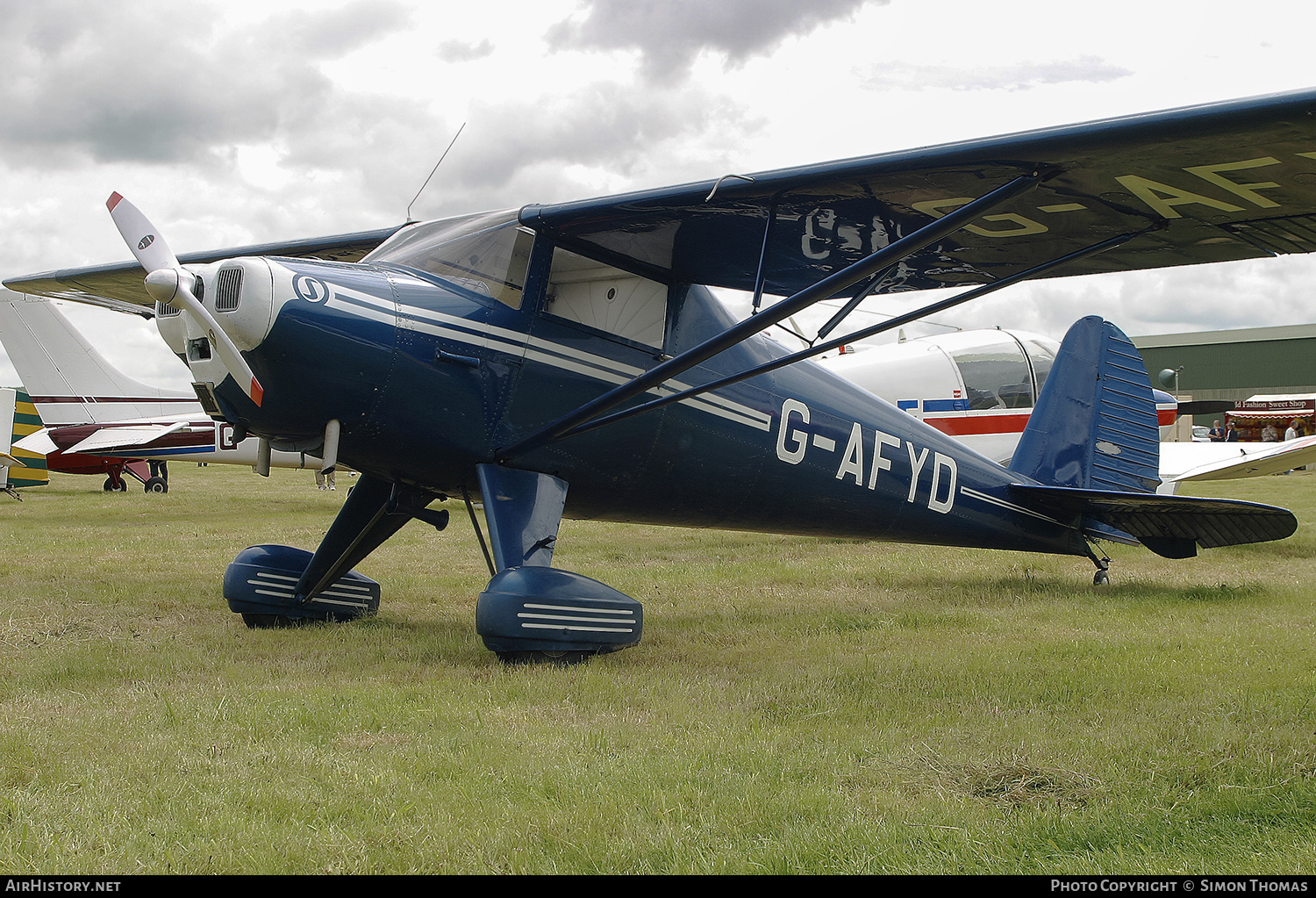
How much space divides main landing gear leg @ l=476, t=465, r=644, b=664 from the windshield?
0.96 meters

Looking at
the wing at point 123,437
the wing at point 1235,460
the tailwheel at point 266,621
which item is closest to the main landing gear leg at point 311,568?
the tailwheel at point 266,621

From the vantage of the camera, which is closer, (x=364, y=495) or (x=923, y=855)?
(x=923, y=855)

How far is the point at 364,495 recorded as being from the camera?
6121mm

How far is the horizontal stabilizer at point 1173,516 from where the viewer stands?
665cm

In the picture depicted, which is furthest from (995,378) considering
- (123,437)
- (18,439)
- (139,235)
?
(18,439)

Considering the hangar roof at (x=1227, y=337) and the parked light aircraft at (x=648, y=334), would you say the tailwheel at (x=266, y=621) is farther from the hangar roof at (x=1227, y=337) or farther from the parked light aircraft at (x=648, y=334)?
the hangar roof at (x=1227, y=337)

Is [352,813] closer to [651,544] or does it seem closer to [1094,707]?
[1094,707]

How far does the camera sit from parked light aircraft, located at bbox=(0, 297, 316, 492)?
703 inches

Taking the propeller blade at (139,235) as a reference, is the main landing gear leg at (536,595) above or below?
below

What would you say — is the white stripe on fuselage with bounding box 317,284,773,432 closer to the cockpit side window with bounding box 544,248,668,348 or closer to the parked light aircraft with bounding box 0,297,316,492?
the cockpit side window with bounding box 544,248,668,348

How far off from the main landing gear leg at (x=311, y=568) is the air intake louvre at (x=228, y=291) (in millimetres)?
1679

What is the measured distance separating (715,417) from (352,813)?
360cm
